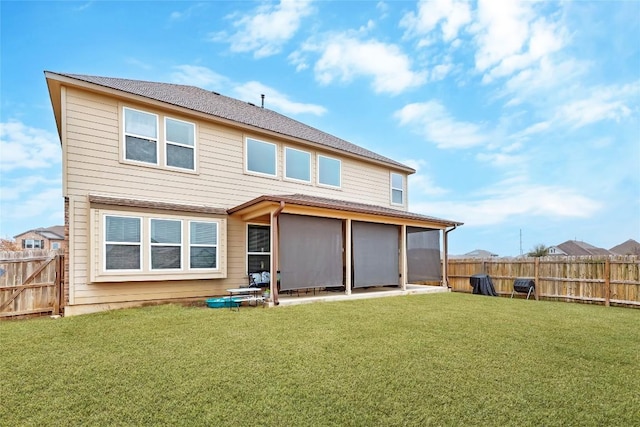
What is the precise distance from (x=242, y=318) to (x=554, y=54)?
546 inches

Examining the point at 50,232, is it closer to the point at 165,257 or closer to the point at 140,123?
the point at 140,123

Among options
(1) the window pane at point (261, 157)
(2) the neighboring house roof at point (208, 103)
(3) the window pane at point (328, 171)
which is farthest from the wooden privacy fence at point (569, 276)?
(1) the window pane at point (261, 157)

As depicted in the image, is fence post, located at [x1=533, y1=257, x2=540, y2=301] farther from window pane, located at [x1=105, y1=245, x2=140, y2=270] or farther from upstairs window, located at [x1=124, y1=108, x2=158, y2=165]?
upstairs window, located at [x1=124, y1=108, x2=158, y2=165]

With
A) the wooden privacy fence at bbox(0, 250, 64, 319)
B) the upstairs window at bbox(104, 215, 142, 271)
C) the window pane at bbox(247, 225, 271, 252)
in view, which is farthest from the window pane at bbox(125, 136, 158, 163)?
the window pane at bbox(247, 225, 271, 252)

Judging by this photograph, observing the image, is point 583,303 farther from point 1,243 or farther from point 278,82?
point 1,243

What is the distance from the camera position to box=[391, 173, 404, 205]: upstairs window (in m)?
14.7

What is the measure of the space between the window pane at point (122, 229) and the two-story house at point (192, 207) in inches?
0.9

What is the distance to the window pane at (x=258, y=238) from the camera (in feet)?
34.0

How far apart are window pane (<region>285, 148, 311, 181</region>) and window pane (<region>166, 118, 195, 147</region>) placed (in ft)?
10.4

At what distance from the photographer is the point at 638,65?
1136 cm

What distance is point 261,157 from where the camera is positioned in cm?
1075

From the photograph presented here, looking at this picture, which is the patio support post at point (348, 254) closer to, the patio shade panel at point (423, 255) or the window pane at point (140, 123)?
the patio shade panel at point (423, 255)

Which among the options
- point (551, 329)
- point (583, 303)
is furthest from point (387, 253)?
point (583, 303)

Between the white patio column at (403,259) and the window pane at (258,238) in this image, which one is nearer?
the window pane at (258,238)
